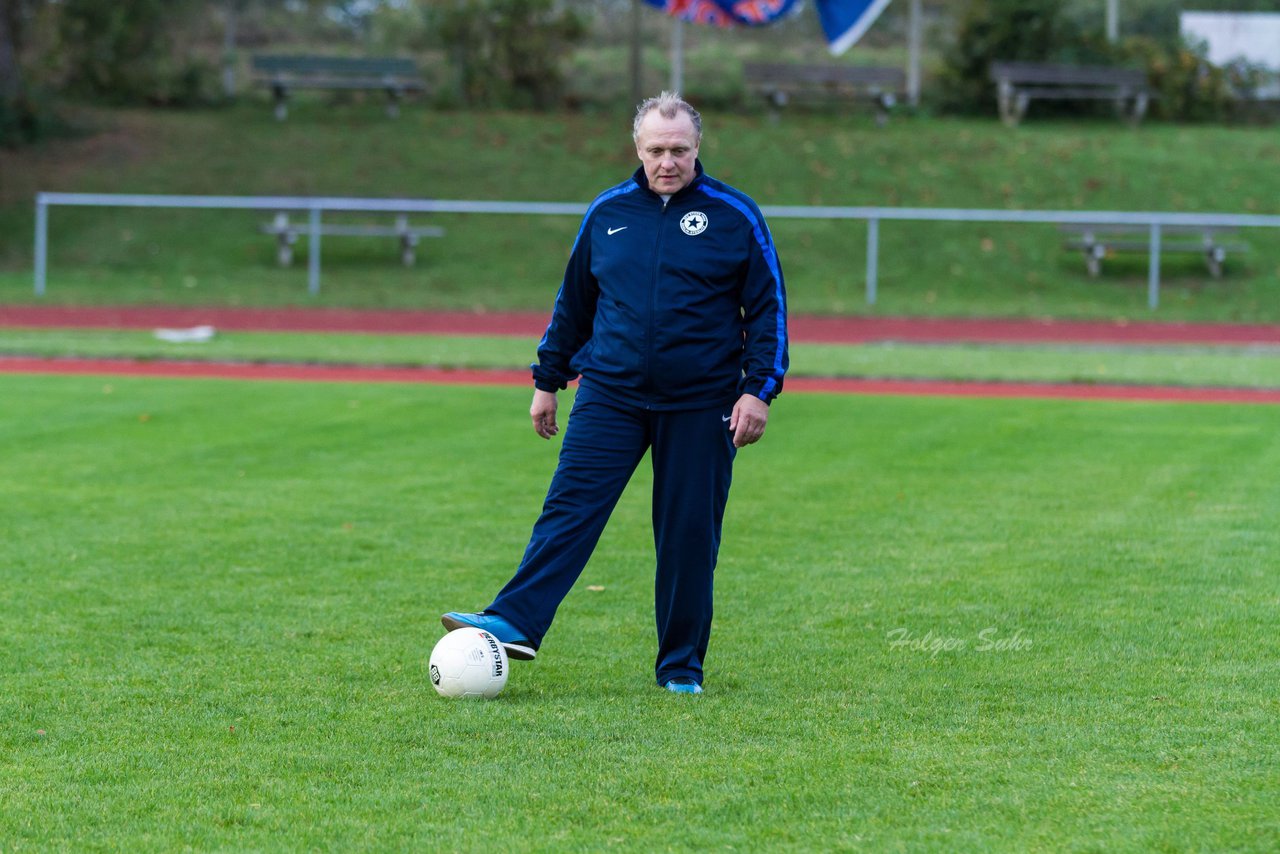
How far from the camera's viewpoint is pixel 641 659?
594cm

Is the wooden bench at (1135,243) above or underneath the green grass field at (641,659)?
above

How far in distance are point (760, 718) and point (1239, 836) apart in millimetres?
1526

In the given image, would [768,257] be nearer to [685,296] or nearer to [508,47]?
[685,296]

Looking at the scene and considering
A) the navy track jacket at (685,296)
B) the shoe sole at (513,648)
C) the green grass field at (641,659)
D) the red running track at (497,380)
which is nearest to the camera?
the green grass field at (641,659)

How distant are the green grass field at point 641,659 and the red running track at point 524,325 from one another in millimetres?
10934

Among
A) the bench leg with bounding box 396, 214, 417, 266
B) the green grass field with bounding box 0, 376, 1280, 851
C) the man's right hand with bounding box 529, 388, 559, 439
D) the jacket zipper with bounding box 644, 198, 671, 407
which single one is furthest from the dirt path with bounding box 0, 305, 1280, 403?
the jacket zipper with bounding box 644, 198, 671, 407

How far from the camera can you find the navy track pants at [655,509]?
5.39 m

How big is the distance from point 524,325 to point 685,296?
58.5ft

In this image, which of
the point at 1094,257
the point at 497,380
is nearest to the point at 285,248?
the point at 497,380

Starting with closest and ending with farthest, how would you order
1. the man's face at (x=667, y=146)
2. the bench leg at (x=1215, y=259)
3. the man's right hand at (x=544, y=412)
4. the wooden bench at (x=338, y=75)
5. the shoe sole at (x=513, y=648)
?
the man's face at (x=667, y=146) → the shoe sole at (x=513, y=648) → the man's right hand at (x=544, y=412) → the bench leg at (x=1215, y=259) → the wooden bench at (x=338, y=75)

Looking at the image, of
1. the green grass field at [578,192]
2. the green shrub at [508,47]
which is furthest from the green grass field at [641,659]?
the green shrub at [508,47]

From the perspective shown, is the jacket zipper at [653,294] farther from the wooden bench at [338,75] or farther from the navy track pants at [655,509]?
the wooden bench at [338,75]

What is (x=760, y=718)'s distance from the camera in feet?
16.6

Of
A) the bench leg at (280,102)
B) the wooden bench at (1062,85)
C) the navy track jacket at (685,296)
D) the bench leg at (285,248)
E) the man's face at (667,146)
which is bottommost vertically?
the bench leg at (285,248)
